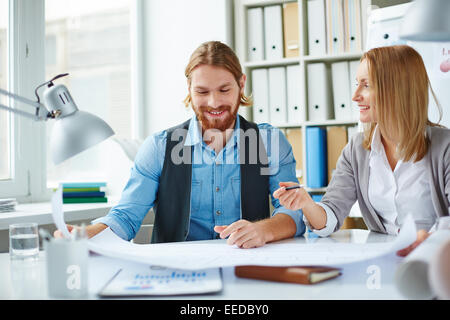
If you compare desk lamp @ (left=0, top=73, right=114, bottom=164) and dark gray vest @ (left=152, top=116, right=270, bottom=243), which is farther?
dark gray vest @ (left=152, top=116, right=270, bottom=243)

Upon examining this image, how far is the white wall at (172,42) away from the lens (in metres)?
2.84

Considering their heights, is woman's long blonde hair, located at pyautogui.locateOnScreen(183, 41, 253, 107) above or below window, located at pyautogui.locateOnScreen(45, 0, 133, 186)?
below

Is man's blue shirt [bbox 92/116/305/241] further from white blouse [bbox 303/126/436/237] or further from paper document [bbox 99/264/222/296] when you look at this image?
paper document [bbox 99/264/222/296]

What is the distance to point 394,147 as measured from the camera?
1.39 meters

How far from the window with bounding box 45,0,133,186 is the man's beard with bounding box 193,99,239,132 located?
1.28 metres

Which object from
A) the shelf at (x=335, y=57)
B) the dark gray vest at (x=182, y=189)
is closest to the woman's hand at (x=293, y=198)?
the dark gray vest at (x=182, y=189)

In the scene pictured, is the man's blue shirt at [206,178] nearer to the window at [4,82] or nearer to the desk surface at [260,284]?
the desk surface at [260,284]

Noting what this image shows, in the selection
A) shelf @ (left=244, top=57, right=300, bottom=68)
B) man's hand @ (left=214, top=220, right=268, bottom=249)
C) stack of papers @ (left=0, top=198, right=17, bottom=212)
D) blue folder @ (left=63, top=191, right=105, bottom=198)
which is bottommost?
man's hand @ (left=214, top=220, right=268, bottom=249)

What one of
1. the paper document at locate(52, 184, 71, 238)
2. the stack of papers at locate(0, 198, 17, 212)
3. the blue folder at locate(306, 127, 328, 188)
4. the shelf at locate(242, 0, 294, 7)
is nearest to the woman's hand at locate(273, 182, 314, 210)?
the paper document at locate(52, 184, 71, 238)

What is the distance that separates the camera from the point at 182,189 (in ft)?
4.85

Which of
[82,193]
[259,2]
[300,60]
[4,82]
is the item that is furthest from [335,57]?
[4,82]

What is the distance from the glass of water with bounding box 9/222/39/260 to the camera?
104cm

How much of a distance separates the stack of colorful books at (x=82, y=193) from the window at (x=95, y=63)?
36cm
